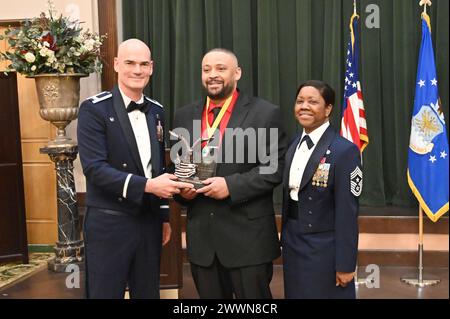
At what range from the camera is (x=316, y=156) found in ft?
7.63

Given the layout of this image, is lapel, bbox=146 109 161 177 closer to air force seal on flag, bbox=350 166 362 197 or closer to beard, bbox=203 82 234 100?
beard, bbox=203 82 234 100

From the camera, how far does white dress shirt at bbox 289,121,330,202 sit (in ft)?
7.72

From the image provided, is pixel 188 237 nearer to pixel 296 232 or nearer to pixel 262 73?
pixel 296 232

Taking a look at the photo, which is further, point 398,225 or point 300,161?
point 398,225

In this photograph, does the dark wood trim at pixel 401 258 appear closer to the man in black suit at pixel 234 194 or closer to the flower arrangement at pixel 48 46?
the man in black suit at pixel 234 194

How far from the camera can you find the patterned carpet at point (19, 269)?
4371 millimetres

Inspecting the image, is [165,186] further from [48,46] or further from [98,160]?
[48,46]

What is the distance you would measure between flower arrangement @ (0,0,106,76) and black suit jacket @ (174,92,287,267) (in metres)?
2.32

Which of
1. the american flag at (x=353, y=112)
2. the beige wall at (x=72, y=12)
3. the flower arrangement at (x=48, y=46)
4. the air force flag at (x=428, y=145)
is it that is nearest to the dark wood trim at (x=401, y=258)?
the air force flag at (x=428, y=145)

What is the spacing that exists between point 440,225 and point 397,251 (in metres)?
0.49

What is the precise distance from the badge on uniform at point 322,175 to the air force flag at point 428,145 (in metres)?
2.20

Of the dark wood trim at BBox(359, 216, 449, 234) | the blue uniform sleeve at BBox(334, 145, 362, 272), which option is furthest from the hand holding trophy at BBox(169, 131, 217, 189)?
the dark wood trim at BBox(359, 216, 449, 234)

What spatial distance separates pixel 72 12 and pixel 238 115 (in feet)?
11.4

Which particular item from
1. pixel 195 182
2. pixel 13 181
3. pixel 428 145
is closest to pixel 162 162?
pixel 195 182
